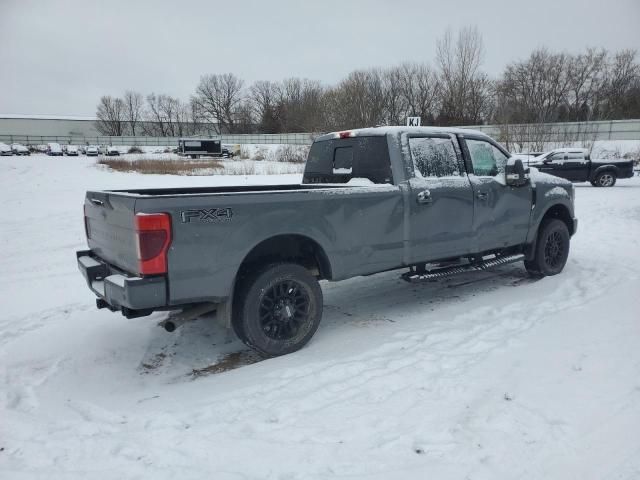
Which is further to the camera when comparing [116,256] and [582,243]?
[582,243]

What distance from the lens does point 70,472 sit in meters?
2.69

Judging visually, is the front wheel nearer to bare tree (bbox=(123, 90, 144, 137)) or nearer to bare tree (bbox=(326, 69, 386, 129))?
bare tree (bbox=(326, 69, 386, 129))

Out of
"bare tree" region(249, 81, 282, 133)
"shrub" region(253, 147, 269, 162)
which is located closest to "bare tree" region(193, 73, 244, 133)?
"bare tree" region(249, 81, 282, 133)

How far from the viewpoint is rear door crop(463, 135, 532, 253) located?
18.6ft

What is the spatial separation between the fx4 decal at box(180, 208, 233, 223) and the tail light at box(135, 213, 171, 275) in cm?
13

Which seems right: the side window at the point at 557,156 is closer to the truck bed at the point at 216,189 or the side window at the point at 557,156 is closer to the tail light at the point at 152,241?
the truck bed at the point at 216,189

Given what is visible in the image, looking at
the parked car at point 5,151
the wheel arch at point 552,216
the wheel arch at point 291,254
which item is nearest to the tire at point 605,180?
the wheel arch at point 552,216

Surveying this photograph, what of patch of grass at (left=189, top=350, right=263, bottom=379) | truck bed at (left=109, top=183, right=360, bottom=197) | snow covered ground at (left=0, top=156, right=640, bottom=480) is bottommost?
patch of grass at (left=189, top=350, right=263, bottom=379)

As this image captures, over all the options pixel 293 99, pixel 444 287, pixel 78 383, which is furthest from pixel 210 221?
pixel 293 99

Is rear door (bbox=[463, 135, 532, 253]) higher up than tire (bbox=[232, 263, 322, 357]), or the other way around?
rear door (bbox=[463, 135, 532, 253])

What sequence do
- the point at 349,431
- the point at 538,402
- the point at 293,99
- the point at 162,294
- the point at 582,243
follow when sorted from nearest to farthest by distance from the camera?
the point at 349,431
the point at 538,402
the point at 162,294
the point at 582,243
the point at 293,99

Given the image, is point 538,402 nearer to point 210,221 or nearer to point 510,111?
point 210,221

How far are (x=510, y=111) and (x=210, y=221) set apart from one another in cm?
4370

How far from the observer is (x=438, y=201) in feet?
16.9
